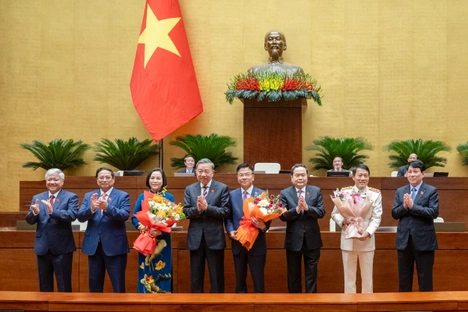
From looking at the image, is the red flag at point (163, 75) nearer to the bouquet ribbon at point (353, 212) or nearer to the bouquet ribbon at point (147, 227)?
the bouquet ribbon at point (147, 227)

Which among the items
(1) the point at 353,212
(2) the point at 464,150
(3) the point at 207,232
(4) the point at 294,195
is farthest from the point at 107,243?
(2) the point at 464,150

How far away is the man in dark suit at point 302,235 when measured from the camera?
207 inches

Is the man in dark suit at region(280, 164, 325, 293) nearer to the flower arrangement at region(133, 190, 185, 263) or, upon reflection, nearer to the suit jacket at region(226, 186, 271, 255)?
the suit jacket at region(226, 186, 271, 255)

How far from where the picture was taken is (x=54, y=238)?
512 centimetres

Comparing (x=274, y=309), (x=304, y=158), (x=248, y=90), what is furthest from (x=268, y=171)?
(x=274, y=309)

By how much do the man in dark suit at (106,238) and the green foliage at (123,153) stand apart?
3.86 meters

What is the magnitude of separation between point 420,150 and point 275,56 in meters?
2.39

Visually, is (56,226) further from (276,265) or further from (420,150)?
(420,150)

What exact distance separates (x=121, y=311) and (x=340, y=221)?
247 cm

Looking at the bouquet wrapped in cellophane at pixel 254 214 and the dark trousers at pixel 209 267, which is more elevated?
the bouquet wrapped in cellophane at pixel 254 214

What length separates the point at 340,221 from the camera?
5375mm

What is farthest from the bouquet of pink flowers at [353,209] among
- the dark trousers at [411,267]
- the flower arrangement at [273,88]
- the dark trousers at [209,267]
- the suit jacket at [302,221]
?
the flower arrangement at [273,88]

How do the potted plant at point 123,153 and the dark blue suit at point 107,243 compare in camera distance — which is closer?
the dark blue suit at point 107,243

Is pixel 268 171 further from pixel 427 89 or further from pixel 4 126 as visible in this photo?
pixel 4 126
